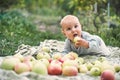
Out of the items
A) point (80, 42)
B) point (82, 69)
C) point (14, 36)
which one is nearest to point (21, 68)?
point (82, 69)

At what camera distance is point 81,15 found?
11727 mm

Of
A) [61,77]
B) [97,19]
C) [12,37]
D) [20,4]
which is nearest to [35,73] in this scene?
[61,77]

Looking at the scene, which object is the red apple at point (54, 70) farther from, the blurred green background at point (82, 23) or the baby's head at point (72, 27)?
the blurred green background at point (82, 23)

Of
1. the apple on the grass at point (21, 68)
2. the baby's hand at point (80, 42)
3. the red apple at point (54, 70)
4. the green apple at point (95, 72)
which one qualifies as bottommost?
the green apple at point (95, 72)

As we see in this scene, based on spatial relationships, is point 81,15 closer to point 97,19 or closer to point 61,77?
point 97,19

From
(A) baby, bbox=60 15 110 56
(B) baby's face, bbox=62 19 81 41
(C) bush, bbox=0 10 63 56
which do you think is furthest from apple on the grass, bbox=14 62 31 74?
(C) bush, bbox=0 10 63 56

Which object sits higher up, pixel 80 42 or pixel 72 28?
Result: pixel 72 28

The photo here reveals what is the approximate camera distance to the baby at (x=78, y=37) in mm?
6172

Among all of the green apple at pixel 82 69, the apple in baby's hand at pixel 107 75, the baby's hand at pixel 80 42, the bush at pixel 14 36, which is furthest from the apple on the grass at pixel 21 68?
the bush at pixel 14 36

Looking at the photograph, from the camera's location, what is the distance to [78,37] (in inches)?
234

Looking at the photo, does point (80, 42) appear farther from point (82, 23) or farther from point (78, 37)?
point (82, 23)

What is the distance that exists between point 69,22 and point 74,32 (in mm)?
170

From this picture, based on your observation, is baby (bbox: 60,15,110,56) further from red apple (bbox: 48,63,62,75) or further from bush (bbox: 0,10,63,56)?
red apple (bbox: 48,63,62,75)

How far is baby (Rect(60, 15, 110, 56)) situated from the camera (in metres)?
6.17
